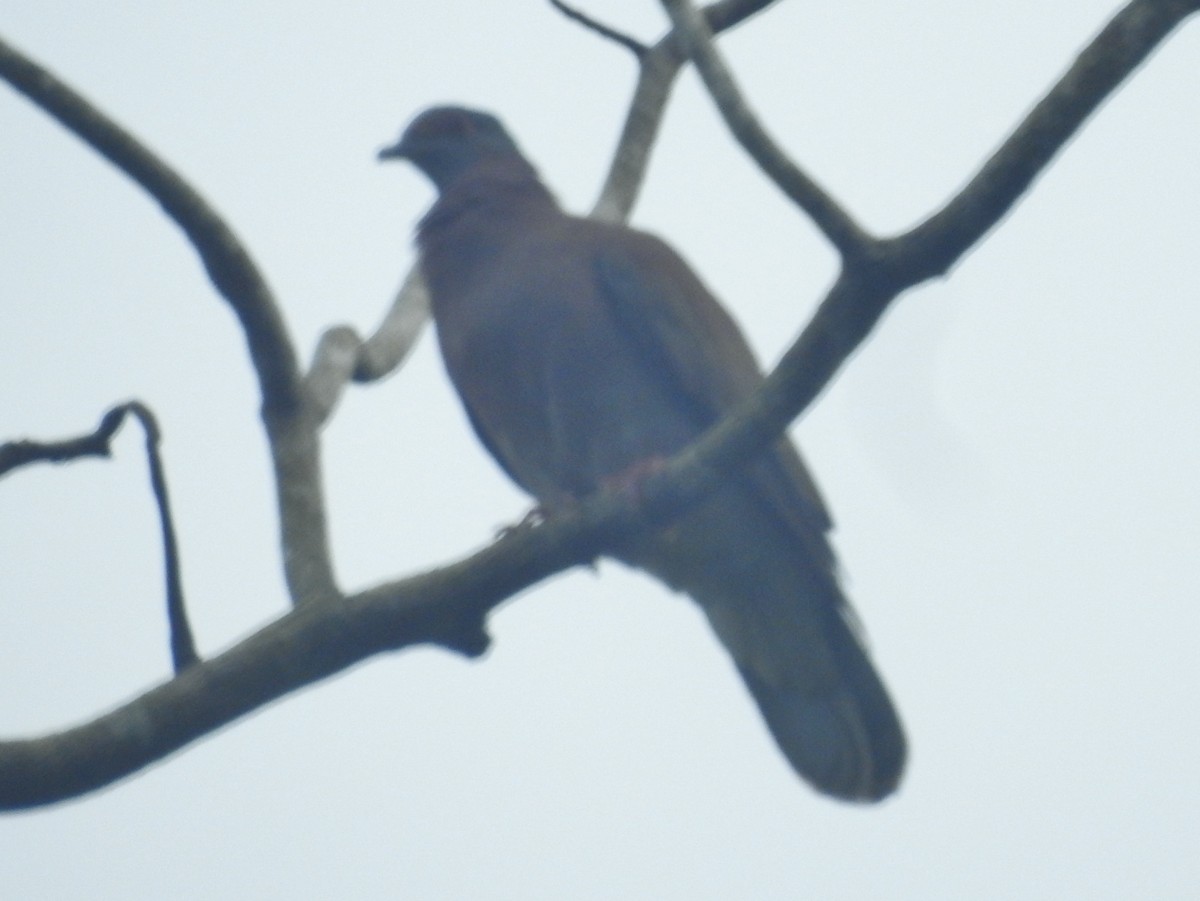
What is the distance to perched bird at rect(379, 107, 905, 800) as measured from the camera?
440cm

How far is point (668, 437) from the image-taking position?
4.50m

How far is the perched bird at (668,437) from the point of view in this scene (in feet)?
14.4

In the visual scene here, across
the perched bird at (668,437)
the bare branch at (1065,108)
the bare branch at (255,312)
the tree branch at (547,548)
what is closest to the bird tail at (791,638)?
the perched bird at (668,437)

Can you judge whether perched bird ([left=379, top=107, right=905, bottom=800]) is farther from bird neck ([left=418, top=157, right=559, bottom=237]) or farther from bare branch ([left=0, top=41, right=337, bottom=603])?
bare branch ([left=0, top=41, right=337, bottom=603])

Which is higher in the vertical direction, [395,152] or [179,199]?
[395,152]

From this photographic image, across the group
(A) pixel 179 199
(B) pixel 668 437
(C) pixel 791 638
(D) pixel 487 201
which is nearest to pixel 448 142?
(D) pixel 487 201

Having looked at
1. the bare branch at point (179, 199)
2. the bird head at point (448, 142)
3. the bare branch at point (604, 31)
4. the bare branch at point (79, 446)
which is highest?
the bird head at point (448, 142)

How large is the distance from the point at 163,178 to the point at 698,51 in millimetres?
999

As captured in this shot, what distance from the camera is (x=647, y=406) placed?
449cm

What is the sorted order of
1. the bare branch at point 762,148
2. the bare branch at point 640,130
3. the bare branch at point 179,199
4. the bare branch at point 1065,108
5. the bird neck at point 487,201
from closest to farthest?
the bare branch at point 1065,108
the bare branch at point 762,148
the bare branch at point 179,199
the bare branch at point 640,130
the bird neck at point 487,201

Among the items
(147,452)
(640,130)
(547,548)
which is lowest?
(547,548)

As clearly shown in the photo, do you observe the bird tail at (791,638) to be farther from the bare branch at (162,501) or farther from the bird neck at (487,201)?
the bare branch at (162,501)

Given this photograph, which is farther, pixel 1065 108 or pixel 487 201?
pixel 487 201

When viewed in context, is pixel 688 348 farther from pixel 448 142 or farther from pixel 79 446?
pixel 79 446
